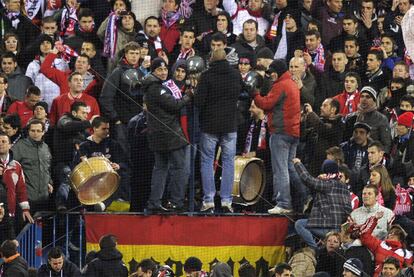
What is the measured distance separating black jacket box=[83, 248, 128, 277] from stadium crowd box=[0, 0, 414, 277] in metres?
0.01

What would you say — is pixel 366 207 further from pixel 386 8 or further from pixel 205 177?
pixel 386 8

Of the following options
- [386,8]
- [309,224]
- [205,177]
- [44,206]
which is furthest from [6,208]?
[386,8]

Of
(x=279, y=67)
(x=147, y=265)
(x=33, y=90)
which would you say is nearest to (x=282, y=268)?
(x=147, y=265)

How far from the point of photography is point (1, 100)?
1680 cm

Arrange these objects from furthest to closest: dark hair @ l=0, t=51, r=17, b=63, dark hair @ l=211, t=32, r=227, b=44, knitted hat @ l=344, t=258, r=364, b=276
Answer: dark hair @ l=0, t=51, r=17, b=63, dark hair @ l=211, t=32, r=227, b=44, knitted hat @ l=344, t=258, r=364, b=276

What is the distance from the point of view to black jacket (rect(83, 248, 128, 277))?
566 inches

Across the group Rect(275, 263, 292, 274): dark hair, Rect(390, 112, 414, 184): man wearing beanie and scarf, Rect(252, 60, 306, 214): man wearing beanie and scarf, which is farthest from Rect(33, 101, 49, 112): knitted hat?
Rect(390, 112, 414, 184): man wearing beanie and scarf

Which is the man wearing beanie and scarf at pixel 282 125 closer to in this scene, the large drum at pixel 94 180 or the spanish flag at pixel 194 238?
the spanish flag at pixel 194 238

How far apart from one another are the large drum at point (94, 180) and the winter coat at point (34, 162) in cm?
37

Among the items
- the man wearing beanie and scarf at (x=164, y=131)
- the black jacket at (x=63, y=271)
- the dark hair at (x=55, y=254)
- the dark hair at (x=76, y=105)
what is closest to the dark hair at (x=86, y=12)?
the dark hair at (x=76, y=105)

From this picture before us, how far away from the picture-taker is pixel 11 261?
14.4 metres

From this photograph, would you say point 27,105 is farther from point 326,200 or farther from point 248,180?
point 326,200

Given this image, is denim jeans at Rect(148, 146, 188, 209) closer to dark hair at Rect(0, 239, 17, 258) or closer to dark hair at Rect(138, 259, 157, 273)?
dark hair at Rect(138, 259, 157, 273)

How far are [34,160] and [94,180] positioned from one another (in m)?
0.66
